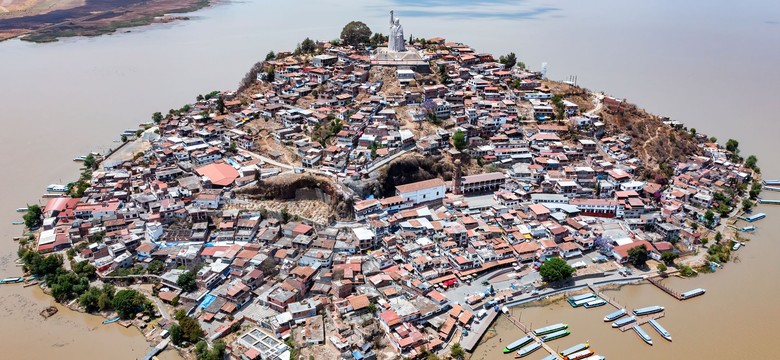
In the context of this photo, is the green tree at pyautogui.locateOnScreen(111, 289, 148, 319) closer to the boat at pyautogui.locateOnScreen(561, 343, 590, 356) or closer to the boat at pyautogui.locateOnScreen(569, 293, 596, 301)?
the boat at pyautogui.locateOnScreen(561, 343, 590, 356)

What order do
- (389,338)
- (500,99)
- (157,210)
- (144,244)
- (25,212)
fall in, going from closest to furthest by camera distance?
(389,338), (144,244), (157,210), (25,212), (500,99)

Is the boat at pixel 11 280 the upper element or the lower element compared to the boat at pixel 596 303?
upper

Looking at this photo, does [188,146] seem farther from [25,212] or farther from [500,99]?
[500,99]

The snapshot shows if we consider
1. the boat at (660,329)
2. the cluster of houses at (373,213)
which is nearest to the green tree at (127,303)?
the cluster of houses at (373,213)

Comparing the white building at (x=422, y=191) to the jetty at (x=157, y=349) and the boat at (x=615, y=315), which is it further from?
the jetty at (x=157, y=349)

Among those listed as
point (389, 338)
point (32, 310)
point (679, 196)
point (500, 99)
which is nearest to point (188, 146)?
point (32, 310)

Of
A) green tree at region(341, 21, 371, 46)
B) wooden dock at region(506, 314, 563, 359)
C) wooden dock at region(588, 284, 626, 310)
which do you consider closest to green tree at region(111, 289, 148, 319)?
wooden dock at region(506, 314, 563, 359)
